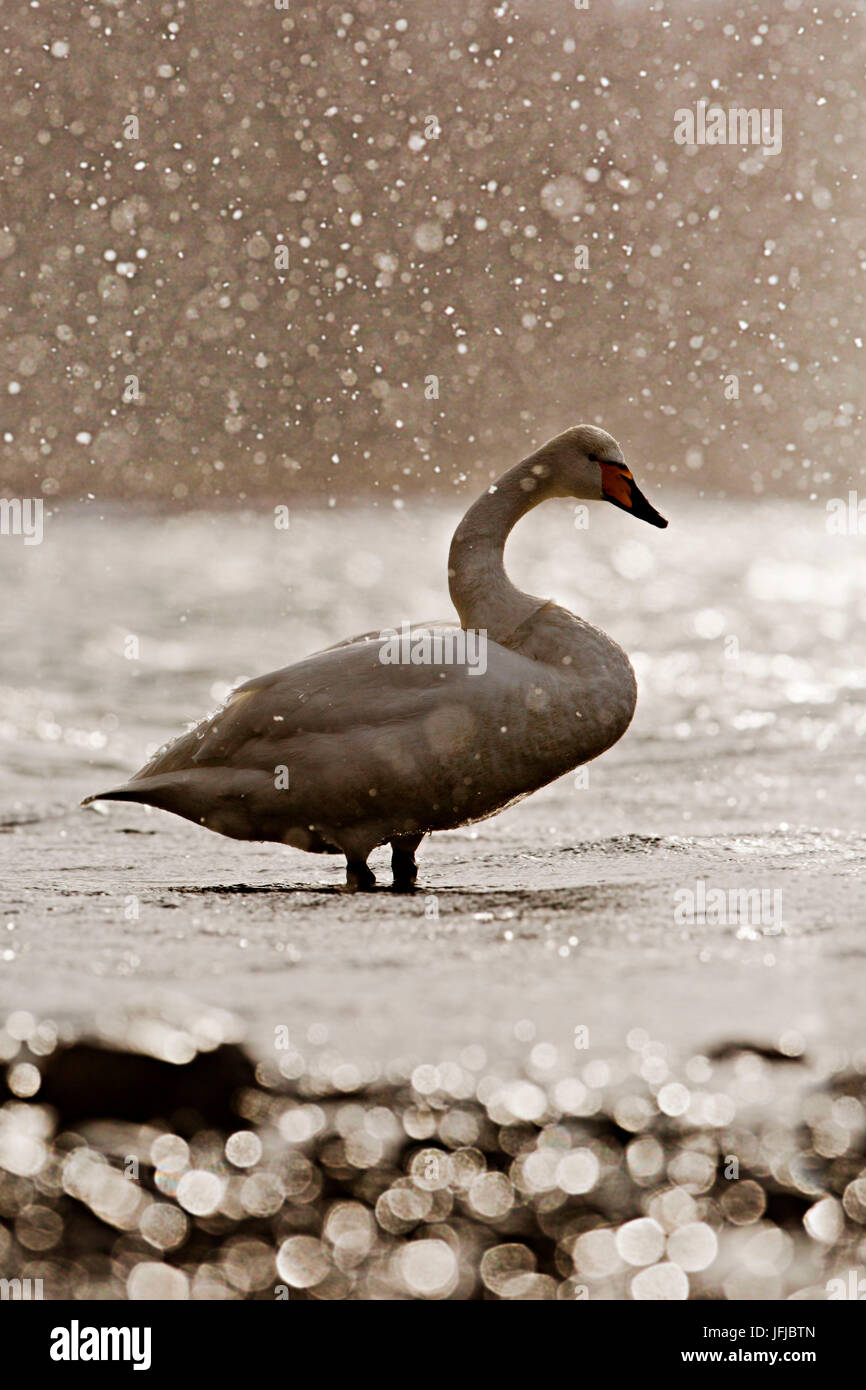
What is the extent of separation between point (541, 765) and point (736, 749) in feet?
20.0

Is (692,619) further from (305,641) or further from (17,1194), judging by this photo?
(17,1194)

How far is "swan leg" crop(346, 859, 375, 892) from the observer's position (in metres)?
6.59

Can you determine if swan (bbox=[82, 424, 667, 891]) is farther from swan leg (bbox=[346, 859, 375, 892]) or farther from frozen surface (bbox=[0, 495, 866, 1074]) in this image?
frozen surface (bbox=[0, 495, 866, 1074])

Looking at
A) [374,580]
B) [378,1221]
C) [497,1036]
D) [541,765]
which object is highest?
[374,580]

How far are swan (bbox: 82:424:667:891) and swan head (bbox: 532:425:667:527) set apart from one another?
0.09 feet

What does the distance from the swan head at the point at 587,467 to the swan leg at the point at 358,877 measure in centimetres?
178

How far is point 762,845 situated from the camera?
25.5 feet

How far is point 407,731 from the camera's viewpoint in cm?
609

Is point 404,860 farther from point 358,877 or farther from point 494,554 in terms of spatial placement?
point 494,554

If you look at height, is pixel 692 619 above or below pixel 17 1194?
above

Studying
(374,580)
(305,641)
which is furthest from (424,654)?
(374,580)

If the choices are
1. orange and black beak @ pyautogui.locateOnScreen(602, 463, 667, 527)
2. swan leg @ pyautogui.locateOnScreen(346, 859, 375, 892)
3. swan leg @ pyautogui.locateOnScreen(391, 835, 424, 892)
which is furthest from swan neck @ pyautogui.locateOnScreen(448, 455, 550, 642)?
swan leg @ pyautogui.locateOnScreen(346, 859, 375, 892)

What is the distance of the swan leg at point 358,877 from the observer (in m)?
6.59

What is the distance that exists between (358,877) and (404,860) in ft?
1.14
